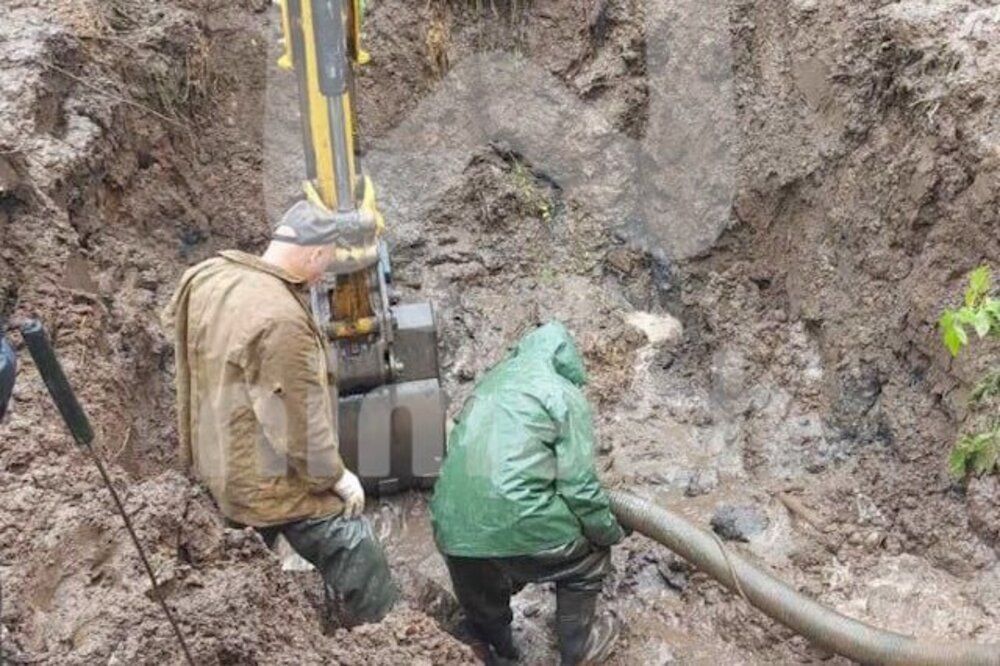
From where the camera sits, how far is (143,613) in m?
2.67

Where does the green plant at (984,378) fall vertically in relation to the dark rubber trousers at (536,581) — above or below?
above

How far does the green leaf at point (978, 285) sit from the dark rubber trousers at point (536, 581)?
1.80m

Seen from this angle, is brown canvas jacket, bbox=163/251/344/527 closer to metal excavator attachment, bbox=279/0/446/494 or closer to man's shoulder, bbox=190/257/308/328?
man's shoulder, bbox=190/257/308/328

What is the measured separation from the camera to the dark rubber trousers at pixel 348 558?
3.49m

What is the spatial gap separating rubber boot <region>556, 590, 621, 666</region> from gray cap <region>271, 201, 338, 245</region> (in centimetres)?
176

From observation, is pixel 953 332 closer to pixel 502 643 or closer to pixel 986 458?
pixel 986 458

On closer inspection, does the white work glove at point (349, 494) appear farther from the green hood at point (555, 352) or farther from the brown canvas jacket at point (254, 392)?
the green hood at point (555, 352)

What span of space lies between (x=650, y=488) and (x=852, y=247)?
1.63 m

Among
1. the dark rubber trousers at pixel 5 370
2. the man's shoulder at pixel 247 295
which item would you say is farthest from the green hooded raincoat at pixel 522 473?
the dark rubber trousers at pixel 5 370

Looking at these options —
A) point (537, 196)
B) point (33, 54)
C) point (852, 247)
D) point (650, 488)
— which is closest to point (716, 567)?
point (650, 488)

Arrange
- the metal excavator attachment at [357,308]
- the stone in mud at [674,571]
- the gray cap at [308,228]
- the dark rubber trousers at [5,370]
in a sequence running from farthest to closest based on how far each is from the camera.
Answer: the stone in mud at [674,571] → the metal excavator attachment at [357,308] → the gray cap at [308,228] → the dark rubber trousers at [5,370]

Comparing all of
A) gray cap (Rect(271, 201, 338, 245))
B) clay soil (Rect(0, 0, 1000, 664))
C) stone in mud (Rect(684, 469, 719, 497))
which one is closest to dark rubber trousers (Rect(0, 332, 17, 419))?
clay soil (Rect(0, 0, 1000, 664))

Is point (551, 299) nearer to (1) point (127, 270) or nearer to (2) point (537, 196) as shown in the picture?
(2) point (537, 196)

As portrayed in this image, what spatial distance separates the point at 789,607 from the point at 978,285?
1494 mm
